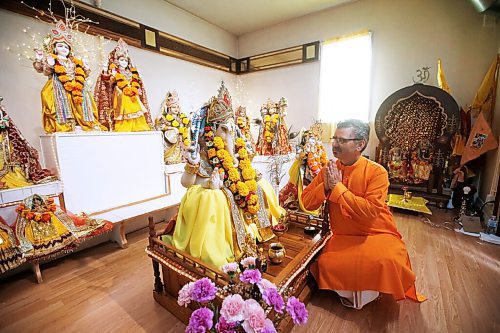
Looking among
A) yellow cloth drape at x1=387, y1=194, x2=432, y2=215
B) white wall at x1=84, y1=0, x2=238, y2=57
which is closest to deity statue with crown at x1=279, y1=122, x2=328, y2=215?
yellow cloth drape at x1=387, y1=194, x2=432, y2=215

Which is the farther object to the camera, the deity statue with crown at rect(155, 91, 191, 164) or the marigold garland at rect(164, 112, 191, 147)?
the marigold garland at rect(164, 112, 191, 147)

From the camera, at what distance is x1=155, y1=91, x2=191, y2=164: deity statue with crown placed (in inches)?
152

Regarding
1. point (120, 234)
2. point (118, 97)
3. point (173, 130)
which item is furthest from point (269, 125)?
point (120, 234)

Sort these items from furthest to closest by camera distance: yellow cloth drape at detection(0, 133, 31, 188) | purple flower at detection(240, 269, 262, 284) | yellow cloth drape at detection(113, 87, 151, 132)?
yellow cloth drape at detection(113, 87, 151, 132) < yellow cloth drape at detection(0, 133, 31, 188) < purple flower at detection(240, 269, 262, 284)

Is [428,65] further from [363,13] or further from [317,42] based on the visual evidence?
[317,42]

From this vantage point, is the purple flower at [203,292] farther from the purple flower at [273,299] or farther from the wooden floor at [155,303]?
the wooden floor at [155,303]

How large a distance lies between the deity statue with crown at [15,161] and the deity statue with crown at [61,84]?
280mm

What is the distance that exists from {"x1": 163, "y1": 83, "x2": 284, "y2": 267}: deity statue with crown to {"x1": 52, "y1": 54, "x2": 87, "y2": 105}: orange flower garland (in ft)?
6.05

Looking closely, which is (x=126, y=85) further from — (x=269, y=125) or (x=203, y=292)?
(x=203, y=292)

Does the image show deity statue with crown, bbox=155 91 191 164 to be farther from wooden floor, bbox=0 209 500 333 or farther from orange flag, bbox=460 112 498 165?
orange flag, bbox=460 112 498 165

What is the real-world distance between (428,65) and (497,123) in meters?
1.52

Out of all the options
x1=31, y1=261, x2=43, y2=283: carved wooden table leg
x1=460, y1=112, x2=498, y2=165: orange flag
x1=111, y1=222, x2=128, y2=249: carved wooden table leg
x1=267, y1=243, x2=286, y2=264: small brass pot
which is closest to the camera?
x1=267, y1=243, x2=286, y2=264: small brass pot

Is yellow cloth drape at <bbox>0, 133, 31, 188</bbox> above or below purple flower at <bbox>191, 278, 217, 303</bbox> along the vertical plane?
above

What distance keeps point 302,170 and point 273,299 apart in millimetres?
2123
